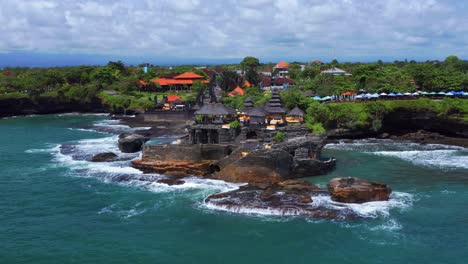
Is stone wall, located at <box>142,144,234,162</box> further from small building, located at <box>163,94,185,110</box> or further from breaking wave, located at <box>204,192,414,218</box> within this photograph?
small building, located at <box>163,94,185,110</box>

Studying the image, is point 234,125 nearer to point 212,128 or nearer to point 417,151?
point 212,128

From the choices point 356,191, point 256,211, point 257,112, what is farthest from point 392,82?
point 256,211

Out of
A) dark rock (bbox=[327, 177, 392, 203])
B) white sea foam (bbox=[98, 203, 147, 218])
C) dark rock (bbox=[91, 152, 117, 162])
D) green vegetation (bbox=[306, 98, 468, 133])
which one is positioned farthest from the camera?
green vegetation (bbox=[306, 98, 468, 133])

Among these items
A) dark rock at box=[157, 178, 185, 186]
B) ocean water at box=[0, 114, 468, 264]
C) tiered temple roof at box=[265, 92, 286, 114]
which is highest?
tiered temple roof at box=[265, 92, 286, 114]

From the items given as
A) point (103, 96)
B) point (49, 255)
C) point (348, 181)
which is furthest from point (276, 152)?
point (103, 96)

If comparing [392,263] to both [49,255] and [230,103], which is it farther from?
[230,103]

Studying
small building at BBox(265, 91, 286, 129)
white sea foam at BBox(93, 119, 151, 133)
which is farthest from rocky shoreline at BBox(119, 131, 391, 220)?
white sea foam at BBox(93, 119, 151, 133)
